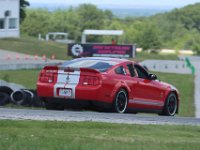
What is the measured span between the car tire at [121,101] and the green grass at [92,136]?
3.77 metres

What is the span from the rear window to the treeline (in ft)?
349

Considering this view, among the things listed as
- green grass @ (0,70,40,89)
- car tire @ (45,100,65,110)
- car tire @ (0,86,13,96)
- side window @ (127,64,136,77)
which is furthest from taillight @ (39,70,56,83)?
green grass @ (0,70,40,89)

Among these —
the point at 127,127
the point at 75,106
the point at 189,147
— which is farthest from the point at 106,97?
the point at 189,147

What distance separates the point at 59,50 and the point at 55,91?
175 ft

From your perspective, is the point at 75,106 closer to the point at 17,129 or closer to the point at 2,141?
the point at 17,129

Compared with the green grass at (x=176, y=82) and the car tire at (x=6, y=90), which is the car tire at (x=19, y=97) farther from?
the green grass at (x=176, y=82)

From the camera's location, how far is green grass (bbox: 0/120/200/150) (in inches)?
343

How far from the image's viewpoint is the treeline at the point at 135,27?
12716cm

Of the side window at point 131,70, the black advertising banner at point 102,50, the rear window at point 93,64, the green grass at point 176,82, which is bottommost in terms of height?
the green grass at point 176,82

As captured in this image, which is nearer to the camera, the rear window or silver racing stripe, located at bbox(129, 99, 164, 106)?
the rear window

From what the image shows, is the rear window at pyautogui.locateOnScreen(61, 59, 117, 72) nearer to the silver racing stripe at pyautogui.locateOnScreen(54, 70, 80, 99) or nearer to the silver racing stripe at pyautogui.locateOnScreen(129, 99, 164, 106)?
the silver racing stripe at pyautogui.locateOnScreen(54, 70, 80, 99)

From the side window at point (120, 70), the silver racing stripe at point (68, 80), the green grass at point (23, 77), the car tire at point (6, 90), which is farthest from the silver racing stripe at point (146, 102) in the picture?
the green grass at point (23, 77)

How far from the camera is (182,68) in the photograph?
65250mm

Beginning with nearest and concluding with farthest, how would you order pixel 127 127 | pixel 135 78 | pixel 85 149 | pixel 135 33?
pixel 85 149, pixel 127 127, pixel 135 78, pixel 135 33
